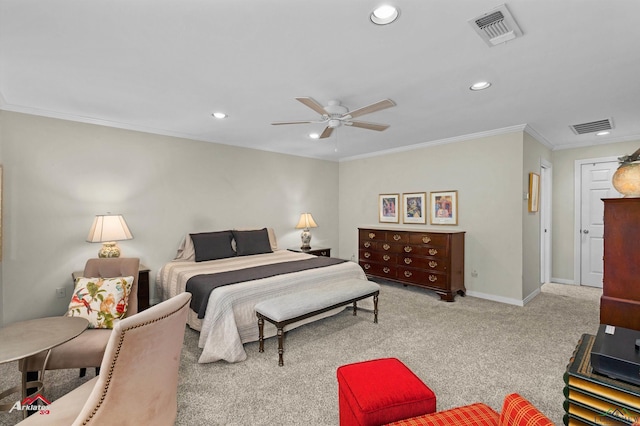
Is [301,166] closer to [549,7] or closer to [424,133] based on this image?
[424,133]

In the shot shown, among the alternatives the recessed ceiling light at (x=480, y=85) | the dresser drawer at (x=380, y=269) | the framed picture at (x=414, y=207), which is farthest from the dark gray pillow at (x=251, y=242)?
the recessed ceiling light at (x=480, y=85)

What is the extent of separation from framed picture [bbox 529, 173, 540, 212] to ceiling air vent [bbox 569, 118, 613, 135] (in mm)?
768

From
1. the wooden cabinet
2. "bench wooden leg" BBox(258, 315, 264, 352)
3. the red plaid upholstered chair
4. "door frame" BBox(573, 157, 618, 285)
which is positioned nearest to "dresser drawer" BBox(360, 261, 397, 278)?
"bench wooden leg" BBox(258, 315, 264, 352)

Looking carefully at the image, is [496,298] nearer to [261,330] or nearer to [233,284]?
[261,330]

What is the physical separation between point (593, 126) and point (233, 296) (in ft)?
16.6

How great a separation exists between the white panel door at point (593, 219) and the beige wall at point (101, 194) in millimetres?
5274

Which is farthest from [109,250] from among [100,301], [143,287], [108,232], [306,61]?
[306,61]

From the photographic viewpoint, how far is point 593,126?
4035 mm

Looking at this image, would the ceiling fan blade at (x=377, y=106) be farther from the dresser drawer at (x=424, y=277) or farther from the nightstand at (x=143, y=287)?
the nightstand at (x=143, y=287)

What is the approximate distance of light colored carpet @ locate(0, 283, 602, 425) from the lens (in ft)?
6.69

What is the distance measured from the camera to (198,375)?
7.95 feet

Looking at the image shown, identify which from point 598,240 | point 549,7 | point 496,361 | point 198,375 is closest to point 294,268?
point 198,375

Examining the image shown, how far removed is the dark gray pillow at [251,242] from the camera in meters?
4.57
